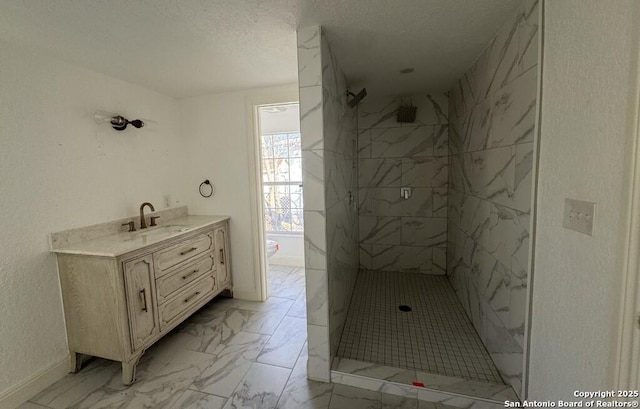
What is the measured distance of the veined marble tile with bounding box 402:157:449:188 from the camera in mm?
3014

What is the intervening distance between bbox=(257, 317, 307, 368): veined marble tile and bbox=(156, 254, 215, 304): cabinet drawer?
85 centimetres

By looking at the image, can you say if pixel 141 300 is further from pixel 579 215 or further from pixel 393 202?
pixel 393 202

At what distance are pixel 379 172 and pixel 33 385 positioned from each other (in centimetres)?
334

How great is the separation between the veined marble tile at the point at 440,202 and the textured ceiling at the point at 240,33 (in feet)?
4.33

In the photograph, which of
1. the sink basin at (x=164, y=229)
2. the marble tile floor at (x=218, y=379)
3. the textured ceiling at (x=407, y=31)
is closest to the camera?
the textured ceiling at (x=407, y=31)

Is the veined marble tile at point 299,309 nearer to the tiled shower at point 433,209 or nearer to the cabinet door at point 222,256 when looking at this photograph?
the tiled shower at point 433,209

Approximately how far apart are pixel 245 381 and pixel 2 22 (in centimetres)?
241

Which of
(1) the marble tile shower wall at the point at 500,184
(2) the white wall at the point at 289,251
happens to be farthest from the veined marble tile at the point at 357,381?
(2) the white wall at the point at 289,251

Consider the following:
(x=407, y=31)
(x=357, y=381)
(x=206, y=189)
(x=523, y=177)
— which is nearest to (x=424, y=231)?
(x=523, y=177)

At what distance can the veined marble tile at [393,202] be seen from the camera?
3094 mm

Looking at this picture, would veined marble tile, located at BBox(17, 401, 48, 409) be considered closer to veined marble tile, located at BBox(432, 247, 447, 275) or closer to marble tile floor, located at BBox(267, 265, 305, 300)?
marble tile floor, located at BBox(267, 265, 305, 300)

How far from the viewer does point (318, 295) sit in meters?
1.60

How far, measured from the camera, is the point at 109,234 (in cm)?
205

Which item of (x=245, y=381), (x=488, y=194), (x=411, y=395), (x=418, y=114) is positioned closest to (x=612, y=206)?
(x=488, y=194)
